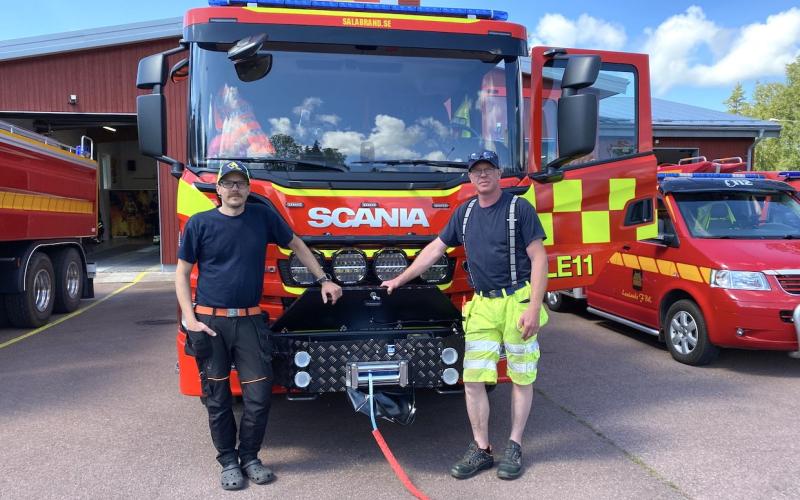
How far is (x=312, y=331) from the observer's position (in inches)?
147

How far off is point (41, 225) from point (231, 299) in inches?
246

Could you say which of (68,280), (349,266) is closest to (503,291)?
(349,266)

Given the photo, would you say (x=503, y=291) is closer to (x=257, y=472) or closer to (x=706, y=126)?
(x=257, y=472)

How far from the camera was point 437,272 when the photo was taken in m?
3.73

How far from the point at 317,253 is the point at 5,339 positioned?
5.93m

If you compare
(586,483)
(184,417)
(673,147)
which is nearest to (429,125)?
(586,483)

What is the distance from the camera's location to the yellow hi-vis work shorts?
344 cm

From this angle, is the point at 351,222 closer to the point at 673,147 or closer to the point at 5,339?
the point at 5,339

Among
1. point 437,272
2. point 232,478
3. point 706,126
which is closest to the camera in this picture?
point 232,478

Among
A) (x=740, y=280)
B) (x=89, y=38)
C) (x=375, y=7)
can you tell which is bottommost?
(x=740, y=280)

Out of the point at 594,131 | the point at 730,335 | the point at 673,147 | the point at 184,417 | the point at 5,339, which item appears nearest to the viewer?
the point at 594,131

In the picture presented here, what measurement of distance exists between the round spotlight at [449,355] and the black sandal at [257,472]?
1200 millimetres

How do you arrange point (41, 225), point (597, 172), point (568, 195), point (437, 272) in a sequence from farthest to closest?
point (41, 225) < point (597, 172) < point (568, 195) < point (437, 272)

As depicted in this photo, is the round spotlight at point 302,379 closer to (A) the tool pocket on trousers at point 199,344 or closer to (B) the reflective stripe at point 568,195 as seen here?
(A) the tool pocket on trousers at point 199,344
